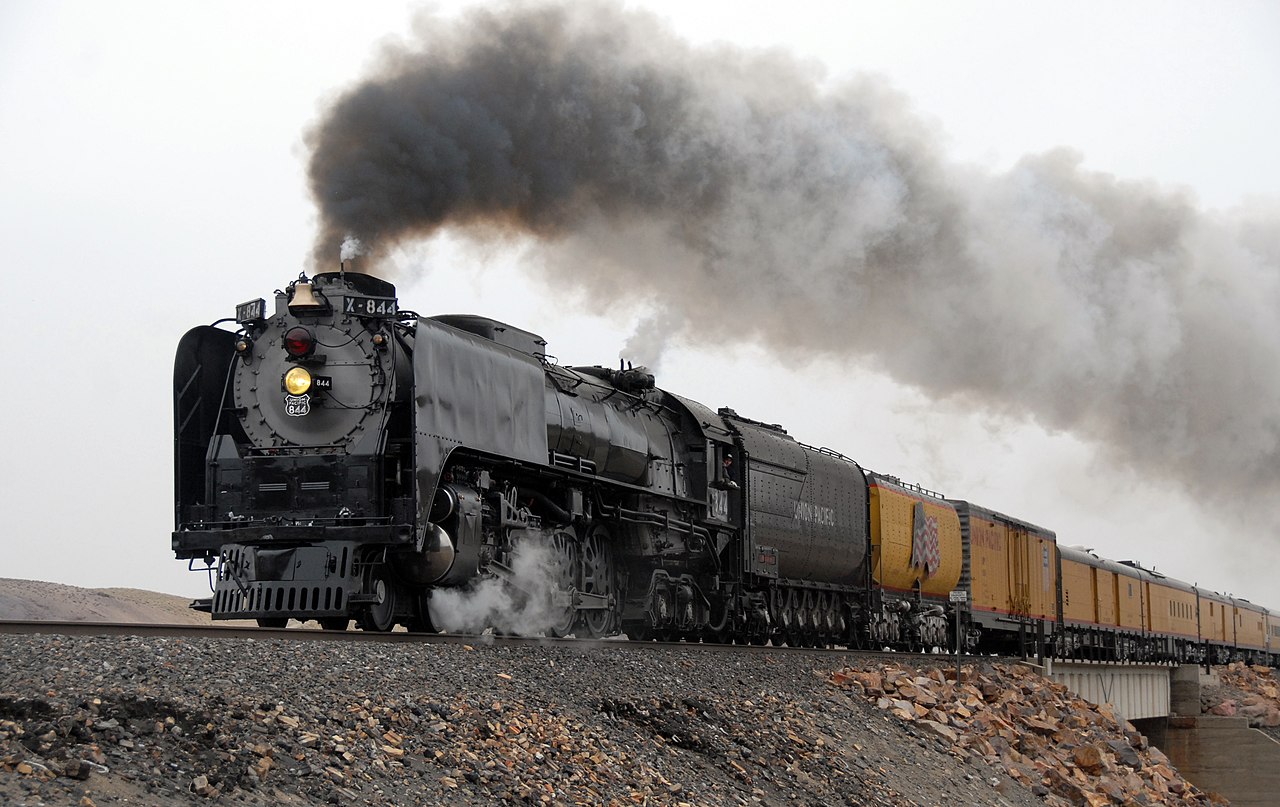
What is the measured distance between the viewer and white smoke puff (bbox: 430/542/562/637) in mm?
13633

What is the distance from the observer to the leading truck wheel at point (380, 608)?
12.9 meters

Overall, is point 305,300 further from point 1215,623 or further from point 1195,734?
point 1215,623

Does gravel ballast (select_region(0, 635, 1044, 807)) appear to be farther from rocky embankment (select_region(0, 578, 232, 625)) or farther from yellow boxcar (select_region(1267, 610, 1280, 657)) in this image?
yellow boxcar (select_region(1267, 610, 1280, 657))

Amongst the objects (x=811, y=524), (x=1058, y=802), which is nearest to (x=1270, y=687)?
(x=811, y=524)

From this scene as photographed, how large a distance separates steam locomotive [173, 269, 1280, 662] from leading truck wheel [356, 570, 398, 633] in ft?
0.09

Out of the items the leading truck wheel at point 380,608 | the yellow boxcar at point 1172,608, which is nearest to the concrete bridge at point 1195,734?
the yellow boxcar at point 1172,608

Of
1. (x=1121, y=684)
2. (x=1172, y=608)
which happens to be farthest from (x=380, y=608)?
(x=1172, y=608)

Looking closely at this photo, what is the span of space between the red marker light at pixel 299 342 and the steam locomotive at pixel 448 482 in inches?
0.7

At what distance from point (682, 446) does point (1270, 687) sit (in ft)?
110

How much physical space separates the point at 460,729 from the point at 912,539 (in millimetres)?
19804

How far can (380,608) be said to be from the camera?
515 inches

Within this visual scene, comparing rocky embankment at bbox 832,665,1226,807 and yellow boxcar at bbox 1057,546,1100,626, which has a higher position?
yellow boxcar at bbox 1057,546,1100,626

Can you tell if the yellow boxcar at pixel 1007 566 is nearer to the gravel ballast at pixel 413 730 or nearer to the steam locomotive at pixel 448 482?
the steam locomotive at pixel 448 482

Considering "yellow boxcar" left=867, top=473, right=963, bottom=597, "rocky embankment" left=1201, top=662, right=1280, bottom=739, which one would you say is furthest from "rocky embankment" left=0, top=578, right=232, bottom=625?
"rocky embankment" left=1201, top=662, right=1280, bottom=739
